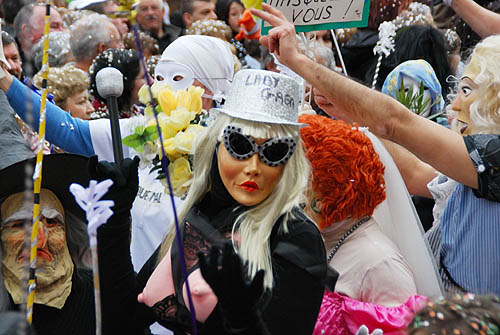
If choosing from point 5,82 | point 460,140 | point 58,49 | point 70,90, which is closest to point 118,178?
point 5,82

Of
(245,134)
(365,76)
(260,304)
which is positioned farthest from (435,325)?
(365,76)

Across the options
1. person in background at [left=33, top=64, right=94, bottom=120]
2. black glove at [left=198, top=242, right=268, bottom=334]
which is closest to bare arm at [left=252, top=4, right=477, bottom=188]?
black glove at [left=198, top=242, right=268, bottom=334]

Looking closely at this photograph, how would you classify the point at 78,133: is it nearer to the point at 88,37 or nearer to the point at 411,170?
the point at 411,170

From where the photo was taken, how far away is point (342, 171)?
10.1 feet

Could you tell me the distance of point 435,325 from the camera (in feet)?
6.34

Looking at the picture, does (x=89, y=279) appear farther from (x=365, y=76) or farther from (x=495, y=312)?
(x=365, y=76)

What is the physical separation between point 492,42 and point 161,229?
1658 mm

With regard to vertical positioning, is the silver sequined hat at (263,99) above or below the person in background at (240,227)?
above

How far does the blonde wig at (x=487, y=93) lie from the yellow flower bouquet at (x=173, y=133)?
3.62ft

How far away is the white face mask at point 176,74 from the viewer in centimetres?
390

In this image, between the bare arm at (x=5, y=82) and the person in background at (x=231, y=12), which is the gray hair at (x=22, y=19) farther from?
the bare arm at (x=5, y=82)

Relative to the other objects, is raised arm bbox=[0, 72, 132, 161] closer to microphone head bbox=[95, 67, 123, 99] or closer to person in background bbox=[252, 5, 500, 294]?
person in background bbox=[252, 5, 500, 294]

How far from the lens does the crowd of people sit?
2.34 metres

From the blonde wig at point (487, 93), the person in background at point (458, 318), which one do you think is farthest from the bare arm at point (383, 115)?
the person in background at point (458, 318)
